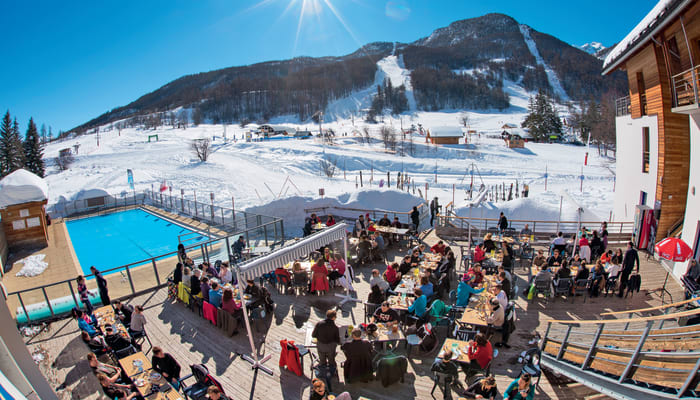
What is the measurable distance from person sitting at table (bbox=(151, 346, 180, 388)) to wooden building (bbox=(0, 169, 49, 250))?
17.8m

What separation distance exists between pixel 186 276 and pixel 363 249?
5424 mm

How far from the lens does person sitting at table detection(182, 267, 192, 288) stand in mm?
9399

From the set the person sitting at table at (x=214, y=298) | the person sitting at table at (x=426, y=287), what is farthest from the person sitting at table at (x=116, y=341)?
the person sitting at table at (x=426, y=287)

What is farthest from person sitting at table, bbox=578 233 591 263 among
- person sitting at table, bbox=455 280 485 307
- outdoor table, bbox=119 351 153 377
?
outdoor table, bbox=119 351 153 377

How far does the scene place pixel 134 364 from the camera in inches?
244

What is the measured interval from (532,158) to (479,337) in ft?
174

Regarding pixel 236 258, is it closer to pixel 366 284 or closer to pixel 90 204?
pixel 366 284

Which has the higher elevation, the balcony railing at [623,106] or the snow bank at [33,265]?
the balcony railing at [623,106]

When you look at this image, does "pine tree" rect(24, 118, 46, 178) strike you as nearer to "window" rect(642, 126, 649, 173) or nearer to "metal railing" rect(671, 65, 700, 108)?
"window" rect(642, 126, 649, 173)

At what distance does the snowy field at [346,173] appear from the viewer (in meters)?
22.0

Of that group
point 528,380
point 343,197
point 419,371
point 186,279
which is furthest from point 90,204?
point 528,380

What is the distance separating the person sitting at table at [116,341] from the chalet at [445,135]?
62242 millimetres

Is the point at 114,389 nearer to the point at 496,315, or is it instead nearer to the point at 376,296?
the point at 376,296

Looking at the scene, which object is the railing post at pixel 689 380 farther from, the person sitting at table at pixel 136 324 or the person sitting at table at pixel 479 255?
the person sitting at table at pixel 136 324
